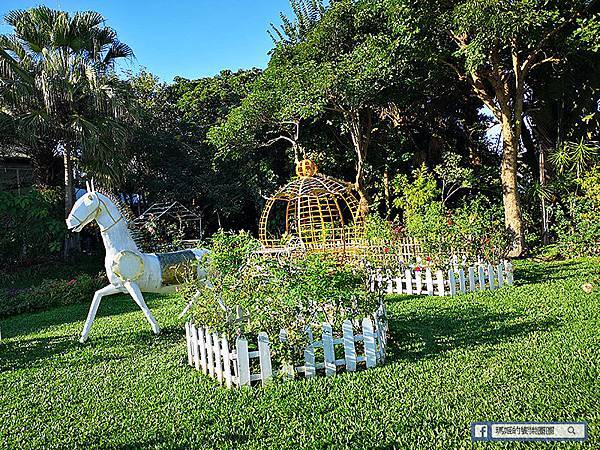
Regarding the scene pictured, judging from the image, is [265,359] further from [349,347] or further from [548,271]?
[548,271]

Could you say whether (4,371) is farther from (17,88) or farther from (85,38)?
(85,38)

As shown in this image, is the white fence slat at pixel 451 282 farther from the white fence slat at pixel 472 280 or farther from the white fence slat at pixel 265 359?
the white fence slat at pixel 265 359

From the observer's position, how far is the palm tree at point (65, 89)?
13.6m

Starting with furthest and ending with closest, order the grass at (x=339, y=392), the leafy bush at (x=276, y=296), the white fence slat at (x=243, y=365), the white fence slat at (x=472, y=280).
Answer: the white fence slat at (x=472, y=280)
the leafy bush at (x=276, y=296)
the white fence slat at (x=243, y=365)
the grass at (x=339, y=392)

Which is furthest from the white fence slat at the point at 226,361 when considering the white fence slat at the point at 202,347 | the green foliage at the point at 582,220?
the green foliage at the point at 582,220

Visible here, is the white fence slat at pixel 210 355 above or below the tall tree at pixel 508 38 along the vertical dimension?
below

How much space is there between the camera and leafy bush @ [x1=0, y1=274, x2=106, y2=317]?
1096 centimetres

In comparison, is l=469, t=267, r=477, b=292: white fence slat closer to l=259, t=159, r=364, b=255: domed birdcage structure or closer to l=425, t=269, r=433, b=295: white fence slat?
l=425, t=269, r=433, b=295: white fence slat

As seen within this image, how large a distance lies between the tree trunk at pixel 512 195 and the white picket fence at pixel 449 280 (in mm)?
A: 4643

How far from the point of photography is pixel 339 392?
13.5ft

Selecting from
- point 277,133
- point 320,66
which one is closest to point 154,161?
point 277,133

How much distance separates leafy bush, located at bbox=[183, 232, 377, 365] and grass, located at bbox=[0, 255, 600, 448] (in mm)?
567

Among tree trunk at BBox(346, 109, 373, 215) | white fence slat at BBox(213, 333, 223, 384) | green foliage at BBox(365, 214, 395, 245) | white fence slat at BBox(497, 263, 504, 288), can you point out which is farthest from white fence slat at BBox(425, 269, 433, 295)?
tree trunk at BBox(346, 109, 373, 215)

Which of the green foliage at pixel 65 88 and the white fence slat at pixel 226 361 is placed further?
the green foliage at pixel 65 88
